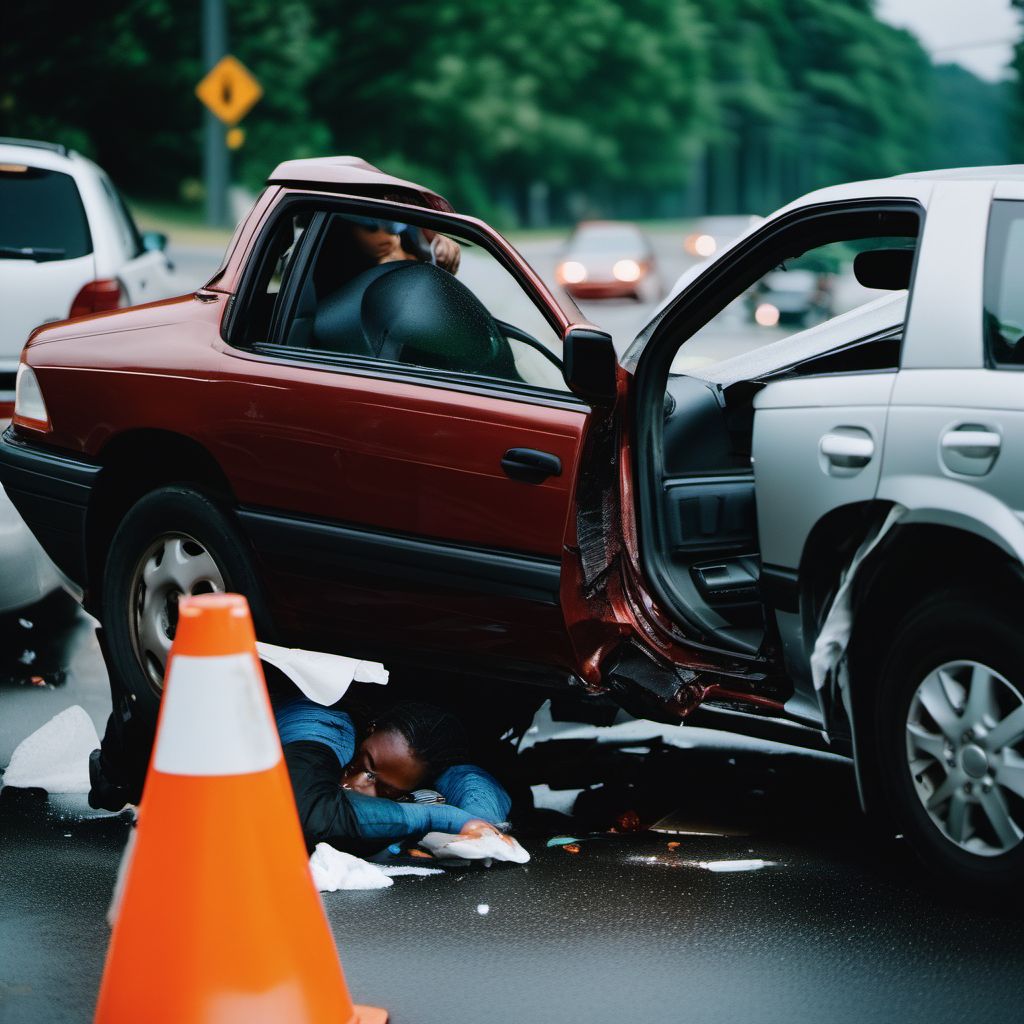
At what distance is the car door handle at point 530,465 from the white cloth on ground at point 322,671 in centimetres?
78

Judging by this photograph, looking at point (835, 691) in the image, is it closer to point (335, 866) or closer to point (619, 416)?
point (619, 416)

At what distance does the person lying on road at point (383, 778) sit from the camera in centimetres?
443

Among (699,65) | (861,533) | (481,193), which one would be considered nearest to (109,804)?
(861,533)

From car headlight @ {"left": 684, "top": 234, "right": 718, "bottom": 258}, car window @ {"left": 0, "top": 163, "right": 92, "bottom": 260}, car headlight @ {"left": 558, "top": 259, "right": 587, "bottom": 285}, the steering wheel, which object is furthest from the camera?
car headlight @ {"left": 684, "top": 234, "right": 718, "bottom": 258}

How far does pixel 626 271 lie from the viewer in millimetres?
29938

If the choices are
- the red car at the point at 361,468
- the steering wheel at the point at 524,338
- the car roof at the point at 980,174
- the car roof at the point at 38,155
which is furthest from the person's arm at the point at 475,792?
the car roof at the point at 38,155

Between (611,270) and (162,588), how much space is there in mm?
25413

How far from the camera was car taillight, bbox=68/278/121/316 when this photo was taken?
891 centimetres

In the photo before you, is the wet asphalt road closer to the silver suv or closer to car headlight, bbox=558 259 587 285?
the silver suv

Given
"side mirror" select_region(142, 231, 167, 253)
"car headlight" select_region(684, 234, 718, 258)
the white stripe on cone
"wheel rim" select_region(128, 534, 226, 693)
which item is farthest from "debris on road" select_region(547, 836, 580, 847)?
"car headlight" select_region(684, 234, 718, 258)

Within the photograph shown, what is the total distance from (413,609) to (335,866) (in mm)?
801

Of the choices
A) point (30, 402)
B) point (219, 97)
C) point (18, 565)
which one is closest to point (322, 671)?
point (30, 402)

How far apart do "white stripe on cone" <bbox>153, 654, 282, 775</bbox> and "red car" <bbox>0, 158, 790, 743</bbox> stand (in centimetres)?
152

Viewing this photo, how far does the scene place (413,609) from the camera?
477 cm
